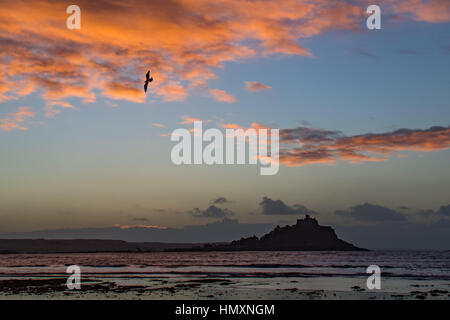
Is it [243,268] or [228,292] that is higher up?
[228,292]

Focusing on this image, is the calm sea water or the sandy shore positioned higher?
the sandy shore

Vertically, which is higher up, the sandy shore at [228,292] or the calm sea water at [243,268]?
the sandy shore at [228,292]

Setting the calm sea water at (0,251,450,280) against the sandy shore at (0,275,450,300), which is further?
the calm sea water at (0,251,450,280)

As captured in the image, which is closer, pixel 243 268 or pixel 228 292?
pixel 228 292

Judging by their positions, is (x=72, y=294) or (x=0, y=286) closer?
(x=72, y=294)

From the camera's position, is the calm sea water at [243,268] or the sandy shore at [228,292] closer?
the sandy shore at [228,292]

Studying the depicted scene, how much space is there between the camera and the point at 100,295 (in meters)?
35.3

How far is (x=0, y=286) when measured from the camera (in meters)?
42.5
